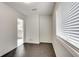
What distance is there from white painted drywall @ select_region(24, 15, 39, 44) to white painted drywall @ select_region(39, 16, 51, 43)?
0.53 m

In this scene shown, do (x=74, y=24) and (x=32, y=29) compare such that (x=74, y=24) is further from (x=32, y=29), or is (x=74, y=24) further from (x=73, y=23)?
(x=32, y=29)

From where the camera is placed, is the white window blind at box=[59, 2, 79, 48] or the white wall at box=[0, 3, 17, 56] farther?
the white wall at box=[0, 3, 17, 56]

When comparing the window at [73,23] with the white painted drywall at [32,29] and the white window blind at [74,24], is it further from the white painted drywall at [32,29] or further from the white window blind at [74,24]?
the white painted drywall at [32,29]

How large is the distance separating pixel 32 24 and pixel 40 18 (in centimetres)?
86

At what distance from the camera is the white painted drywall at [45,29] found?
21.0 ft

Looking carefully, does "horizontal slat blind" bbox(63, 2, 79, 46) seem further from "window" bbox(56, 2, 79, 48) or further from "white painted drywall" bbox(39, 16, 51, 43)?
"white painted drywall" bbox(39, 16, 51, 43)

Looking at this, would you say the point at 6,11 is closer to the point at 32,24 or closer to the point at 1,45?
the point at 1,45

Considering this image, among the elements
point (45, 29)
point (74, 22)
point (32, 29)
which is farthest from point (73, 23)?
point (45, 29)

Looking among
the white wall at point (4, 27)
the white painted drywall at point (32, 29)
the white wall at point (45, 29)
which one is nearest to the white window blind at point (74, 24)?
the white wall at point (4, 27)

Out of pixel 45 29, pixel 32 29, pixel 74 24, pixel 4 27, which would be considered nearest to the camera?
pixel 74 24

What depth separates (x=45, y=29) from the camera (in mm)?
6445

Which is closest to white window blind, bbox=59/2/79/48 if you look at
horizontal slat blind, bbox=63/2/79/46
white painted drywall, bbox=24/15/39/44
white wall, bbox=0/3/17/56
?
horizontal slat blind, bbox=63/2/79/46

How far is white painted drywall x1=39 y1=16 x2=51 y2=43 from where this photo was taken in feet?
21.0

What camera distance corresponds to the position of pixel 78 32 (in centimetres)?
106
